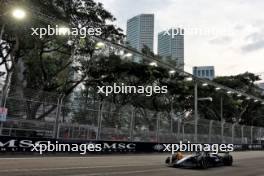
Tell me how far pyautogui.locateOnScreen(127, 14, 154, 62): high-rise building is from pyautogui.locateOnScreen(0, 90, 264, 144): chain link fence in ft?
36.0

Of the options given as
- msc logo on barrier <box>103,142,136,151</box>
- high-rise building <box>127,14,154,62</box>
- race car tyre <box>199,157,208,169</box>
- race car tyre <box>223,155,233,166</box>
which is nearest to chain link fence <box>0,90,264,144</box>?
msc logo on barrier <box>103,142,136,151</box>

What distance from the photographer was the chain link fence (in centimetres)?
1936

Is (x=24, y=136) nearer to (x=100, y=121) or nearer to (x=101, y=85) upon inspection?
(x=100, y=121)

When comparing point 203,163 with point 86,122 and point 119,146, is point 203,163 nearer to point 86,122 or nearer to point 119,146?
point 86,122

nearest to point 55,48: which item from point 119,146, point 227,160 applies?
point 119,146

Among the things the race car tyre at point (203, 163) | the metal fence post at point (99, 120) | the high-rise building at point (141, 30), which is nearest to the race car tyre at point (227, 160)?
the race car tyre at point (203, 163)

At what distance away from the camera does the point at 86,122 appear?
22.9 m

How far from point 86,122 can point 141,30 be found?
18.8 m

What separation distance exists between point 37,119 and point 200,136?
62.7 ft

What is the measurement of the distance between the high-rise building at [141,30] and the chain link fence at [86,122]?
11.0m

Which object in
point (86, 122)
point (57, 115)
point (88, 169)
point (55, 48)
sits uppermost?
point (55, 48)

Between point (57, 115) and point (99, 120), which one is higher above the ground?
point (57, 115)

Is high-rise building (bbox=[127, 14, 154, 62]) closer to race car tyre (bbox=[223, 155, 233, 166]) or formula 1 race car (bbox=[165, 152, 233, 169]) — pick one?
race car tyre (bbox=[223, 155, 233, 166])

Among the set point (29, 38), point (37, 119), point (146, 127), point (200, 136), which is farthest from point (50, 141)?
point (200, 136)
